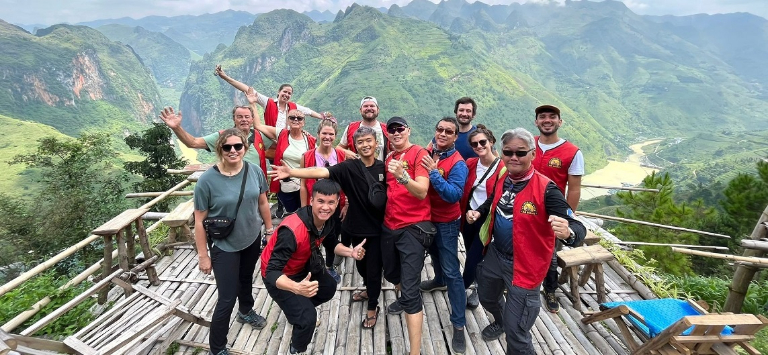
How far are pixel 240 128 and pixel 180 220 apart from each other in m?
2.04

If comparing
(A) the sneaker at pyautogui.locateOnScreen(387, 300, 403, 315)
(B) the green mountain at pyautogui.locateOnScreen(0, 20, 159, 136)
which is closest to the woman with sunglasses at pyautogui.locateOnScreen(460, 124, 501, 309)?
(A) the sneaker at pyautogui.locateOnScreen(387, 300, 403, 315)

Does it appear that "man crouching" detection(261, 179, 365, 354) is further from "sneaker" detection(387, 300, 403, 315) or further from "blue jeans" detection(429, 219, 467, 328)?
"sneaker" detection(387, 300, 403, 315)

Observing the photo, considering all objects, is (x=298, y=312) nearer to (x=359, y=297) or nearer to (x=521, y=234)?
(x=359, y=297)

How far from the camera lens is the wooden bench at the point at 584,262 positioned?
4801 millimetres

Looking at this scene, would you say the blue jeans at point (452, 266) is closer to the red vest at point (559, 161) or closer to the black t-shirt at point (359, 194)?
the black t-shirt at point (359, 194)

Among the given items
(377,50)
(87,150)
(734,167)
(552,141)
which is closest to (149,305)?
(552,141)

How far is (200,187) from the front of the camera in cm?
356

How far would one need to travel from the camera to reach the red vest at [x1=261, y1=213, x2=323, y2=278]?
3.41 m

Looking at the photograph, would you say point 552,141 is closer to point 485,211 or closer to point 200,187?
point 485,211

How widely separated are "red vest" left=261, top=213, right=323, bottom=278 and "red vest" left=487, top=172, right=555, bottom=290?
6.24ft

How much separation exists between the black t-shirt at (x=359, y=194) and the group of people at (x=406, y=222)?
1cm

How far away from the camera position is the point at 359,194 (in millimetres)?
3908

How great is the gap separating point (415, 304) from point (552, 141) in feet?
8.41

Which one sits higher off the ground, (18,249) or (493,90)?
(493,90)
